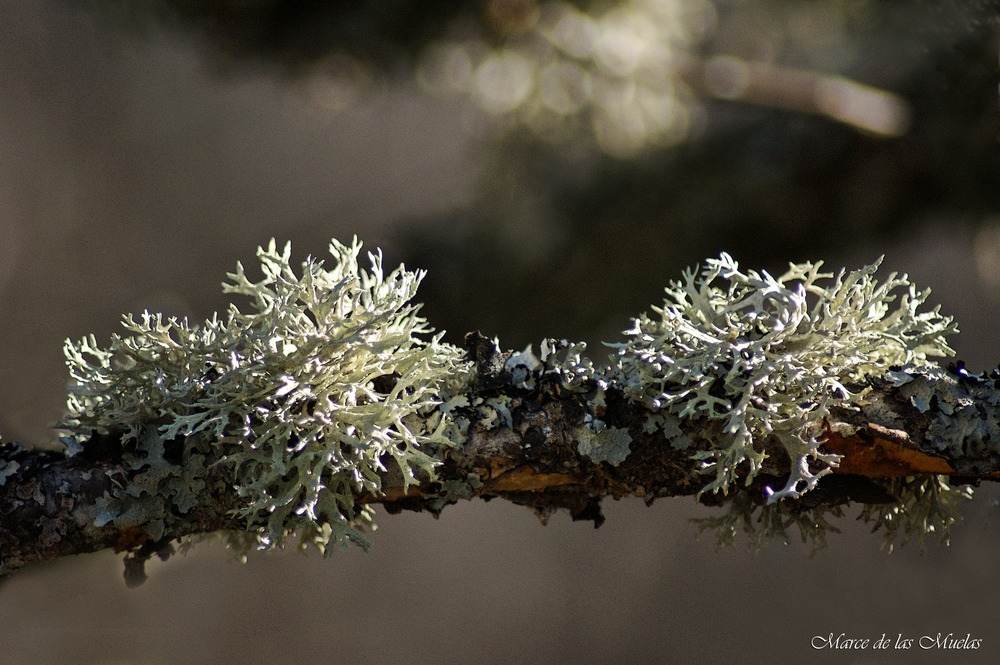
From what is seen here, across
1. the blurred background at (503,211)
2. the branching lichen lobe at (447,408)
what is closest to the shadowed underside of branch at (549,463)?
the branching lichen lobe at (447,408)

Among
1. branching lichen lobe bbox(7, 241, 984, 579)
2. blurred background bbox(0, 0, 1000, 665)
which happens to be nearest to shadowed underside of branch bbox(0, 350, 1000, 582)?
branching lichen lobe bbox(7, 241, 984, 579)

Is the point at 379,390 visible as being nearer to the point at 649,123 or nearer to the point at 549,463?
the point at 549,463

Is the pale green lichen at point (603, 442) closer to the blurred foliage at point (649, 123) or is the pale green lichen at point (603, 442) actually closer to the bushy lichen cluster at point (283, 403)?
the bushy lichen cluster at point (283, 403)

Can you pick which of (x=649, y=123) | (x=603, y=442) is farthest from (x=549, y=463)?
(x=649, y=123)

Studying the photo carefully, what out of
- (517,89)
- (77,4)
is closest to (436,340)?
(517,89)

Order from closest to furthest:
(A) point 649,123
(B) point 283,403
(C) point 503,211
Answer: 1. (B) point 283,403
2. (A) point 649,123
3. (C) point 503,211

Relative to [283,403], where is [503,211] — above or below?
above

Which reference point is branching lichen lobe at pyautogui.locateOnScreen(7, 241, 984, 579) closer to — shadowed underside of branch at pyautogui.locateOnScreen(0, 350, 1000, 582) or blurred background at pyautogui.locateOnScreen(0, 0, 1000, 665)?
shadowed underside of branch at pyautogui.locateOnScreen(0, 350, 1000, 582)

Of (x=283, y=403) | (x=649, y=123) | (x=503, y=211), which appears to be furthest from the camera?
(x=503, y=211)
